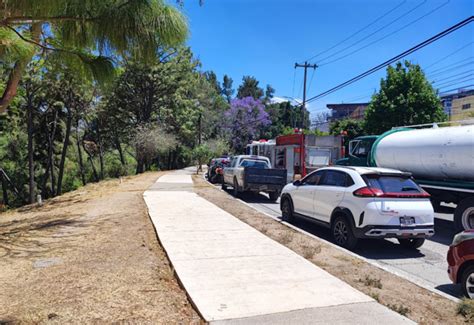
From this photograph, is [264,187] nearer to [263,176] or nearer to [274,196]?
[263,176]

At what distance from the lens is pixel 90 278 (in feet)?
A: 17.9

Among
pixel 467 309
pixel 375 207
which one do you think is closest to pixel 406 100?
pixel 375 207

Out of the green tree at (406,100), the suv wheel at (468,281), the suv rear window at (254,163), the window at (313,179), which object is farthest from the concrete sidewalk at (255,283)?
the green tree at (406,100)

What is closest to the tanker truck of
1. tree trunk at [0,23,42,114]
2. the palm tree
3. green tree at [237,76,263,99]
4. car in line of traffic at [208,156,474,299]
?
car in line of traffic at [208,156,474,299]

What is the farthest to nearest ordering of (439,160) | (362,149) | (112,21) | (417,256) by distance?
(362,149) < (439,160) < (417,256) < (112,21)

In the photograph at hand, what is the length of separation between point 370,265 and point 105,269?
13.9ft

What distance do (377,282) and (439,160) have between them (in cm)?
640

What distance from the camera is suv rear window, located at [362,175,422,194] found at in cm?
779

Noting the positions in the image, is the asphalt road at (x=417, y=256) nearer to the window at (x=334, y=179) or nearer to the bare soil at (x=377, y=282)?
the bare soil at (x=377, y=282)

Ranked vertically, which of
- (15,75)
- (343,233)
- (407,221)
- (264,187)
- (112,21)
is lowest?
(343,233)

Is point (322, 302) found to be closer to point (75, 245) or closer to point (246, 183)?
point (75, 245)

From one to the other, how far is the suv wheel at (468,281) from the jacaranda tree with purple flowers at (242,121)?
56.2 m

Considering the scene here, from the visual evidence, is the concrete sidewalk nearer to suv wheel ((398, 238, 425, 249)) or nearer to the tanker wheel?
suv wheel ((398, 238, 425, 249))

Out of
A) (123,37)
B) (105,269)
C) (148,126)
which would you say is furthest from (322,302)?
(148,126)
